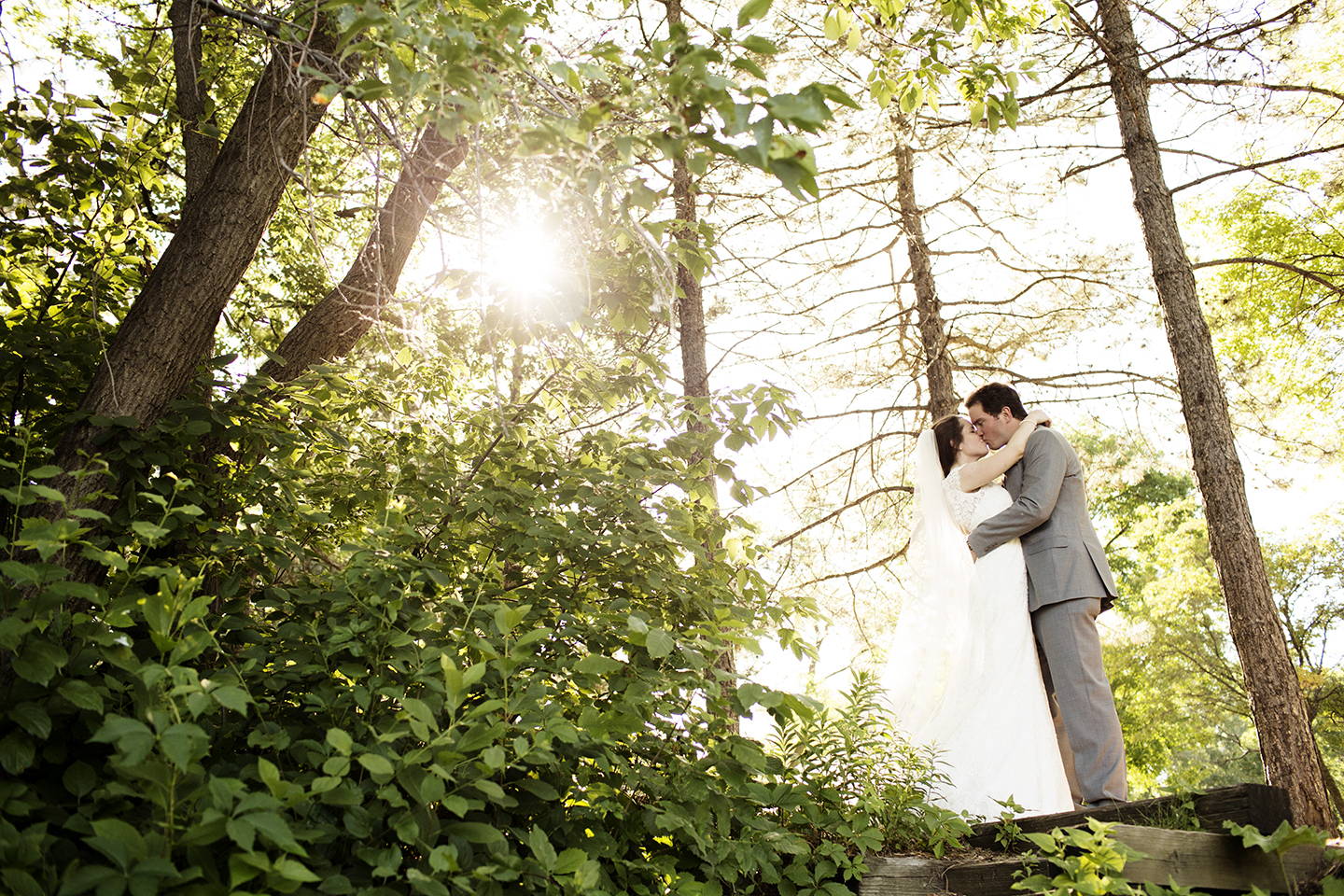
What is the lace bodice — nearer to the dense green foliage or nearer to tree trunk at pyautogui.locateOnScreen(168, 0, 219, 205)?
tree trunk at pyautogui.locateOnScreen(168, 0, 219, 205)

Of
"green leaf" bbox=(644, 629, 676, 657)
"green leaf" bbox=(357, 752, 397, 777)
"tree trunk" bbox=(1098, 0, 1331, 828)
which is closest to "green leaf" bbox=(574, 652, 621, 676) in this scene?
"green leaf" bbox=(644, 629, 676, 657)

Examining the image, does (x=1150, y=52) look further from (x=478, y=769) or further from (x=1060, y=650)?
(x=478, y=769)

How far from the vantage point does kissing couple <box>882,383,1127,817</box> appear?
3738mm

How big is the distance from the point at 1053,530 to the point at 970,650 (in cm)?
79

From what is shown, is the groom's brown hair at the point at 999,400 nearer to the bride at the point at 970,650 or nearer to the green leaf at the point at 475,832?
the bride at the point at 970,650

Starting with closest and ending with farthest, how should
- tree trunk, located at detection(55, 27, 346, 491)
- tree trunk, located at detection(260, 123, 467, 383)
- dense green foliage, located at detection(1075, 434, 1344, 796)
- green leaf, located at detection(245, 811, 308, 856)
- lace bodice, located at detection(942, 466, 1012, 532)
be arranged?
green leaf, located at detection(245, 811, 308, 856)
tree trunk, located at detection(55, 27, 346, 491)
tree trunk, located at detection(260, 123, 467, 383)
lace bodice, located at detection(942, 466, 1012, 532)
dense green foliage, located at detection(1075, 434, 1344, 796)

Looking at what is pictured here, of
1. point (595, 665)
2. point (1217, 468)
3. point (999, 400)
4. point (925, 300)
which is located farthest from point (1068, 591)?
point (925, 300)

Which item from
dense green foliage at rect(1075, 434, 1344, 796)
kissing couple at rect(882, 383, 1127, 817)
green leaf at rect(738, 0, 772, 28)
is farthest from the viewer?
dense green foliage at rect(1075, 434, 1344, 796)

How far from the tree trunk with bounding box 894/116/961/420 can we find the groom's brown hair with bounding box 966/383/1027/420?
9.33 ft

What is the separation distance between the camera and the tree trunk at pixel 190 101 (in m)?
3.24

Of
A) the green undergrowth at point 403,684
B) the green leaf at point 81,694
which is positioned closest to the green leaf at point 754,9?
the green undergrowth at point 403,684

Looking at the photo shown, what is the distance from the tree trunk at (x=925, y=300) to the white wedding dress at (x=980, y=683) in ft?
10.1

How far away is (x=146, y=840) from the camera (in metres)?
1.34

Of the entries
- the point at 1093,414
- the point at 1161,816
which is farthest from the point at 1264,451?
the point at 1161,816
